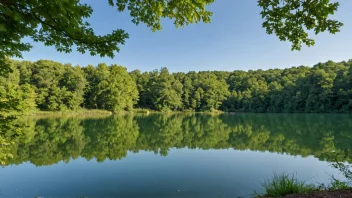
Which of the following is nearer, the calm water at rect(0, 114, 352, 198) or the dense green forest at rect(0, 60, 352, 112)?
the calm water at rect(0, 114, 352, 198)

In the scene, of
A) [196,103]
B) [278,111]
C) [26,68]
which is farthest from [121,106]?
[278,111]

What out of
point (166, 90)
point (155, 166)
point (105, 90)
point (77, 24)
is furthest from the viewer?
point (166, 90)

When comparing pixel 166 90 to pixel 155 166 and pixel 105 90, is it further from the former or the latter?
pixel 155 166

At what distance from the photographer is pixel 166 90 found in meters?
56.9

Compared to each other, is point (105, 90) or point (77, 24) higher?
point (105, 90)

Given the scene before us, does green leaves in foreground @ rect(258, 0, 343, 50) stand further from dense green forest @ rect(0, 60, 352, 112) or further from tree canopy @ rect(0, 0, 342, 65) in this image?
dense green forest @ rect(0, 60, 352, 112)

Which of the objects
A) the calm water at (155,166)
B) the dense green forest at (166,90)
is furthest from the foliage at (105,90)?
the calm water at (155,166)

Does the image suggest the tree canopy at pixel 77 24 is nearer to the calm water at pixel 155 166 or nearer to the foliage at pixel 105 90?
the calm water at pixel 155 166

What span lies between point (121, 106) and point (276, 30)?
47.0m

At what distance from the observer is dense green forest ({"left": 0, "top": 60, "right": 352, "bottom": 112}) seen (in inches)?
1626

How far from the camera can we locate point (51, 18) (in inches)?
95.2

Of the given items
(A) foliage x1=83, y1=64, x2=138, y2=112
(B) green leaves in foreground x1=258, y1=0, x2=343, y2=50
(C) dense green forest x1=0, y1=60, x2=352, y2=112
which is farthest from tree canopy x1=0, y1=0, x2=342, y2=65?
(A) foliage x1=83, y1=64, x2=138, y2=112

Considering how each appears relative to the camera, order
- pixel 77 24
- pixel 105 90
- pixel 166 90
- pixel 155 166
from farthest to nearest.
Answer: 1. pixel 166 90
2. pixel 105 90
3. pixel 155 166
4. pixel 77 24

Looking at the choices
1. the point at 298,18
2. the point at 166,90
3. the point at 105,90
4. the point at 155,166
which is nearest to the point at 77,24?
the point at 298,18
